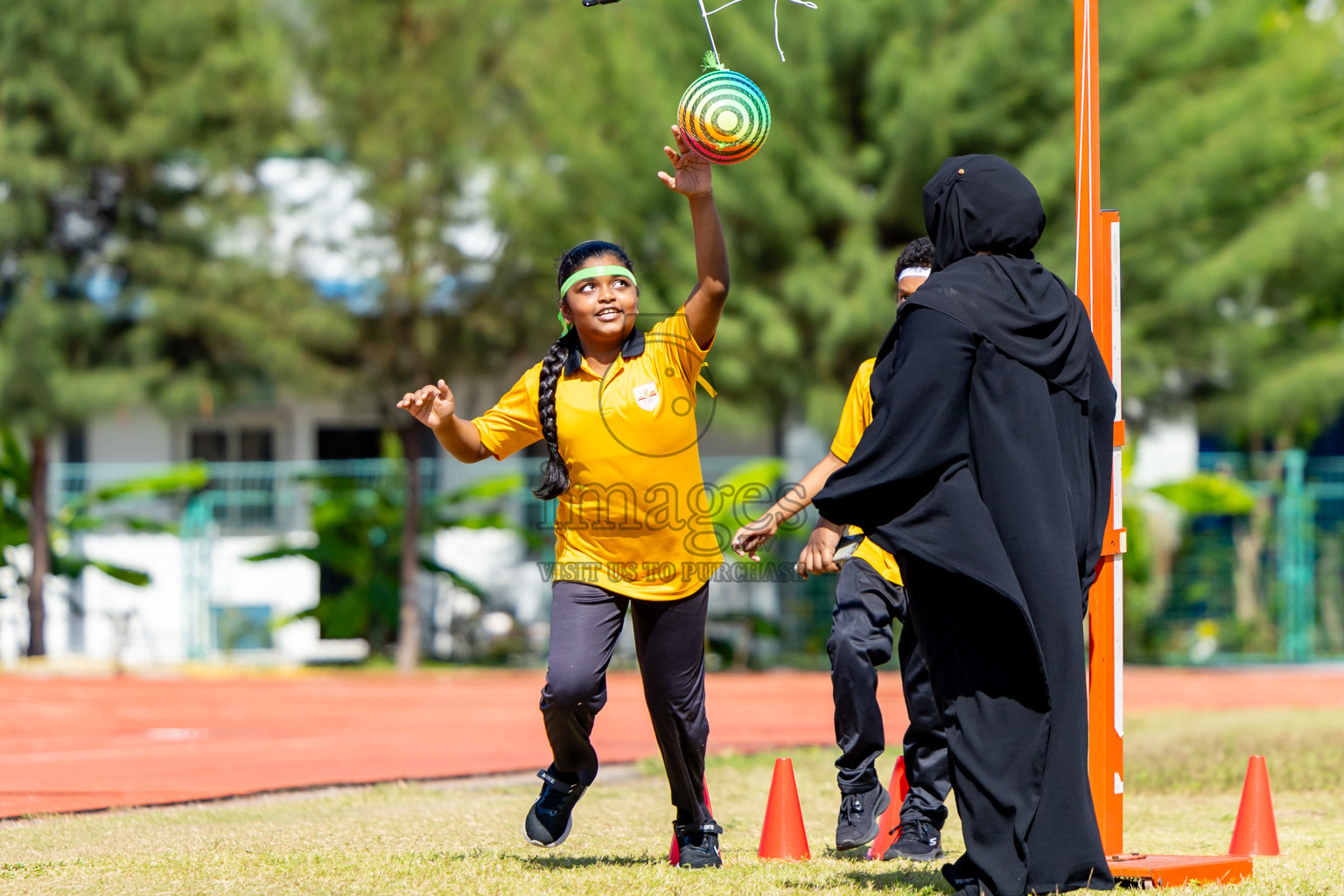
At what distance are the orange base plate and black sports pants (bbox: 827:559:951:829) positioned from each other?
0.86 m

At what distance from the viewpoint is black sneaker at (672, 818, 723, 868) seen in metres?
5.32

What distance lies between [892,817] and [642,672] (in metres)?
1.15

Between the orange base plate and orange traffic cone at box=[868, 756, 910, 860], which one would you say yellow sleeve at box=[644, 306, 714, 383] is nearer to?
orange traffic cone at box=[868, 756, 910, 860]

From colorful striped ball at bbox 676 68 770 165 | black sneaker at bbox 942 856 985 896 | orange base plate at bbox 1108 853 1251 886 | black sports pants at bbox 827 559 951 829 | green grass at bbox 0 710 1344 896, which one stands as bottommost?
green grass at bbox 0 710 1344 896

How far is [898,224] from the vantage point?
16531mm

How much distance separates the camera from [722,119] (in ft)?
16.8

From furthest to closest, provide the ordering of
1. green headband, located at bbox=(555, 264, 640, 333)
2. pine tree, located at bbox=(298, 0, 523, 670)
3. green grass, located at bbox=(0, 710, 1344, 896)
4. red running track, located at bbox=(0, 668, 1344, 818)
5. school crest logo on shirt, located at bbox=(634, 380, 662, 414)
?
pine tree, located at bbox=(298, 0, 523, 670) < red running track, located at bbox=(0, 668, 1344, 818) < green headband, located at bbox=(555, 264, 640, 333) < school crest logo on shirt, located at bbox=(634, 380, 662, 414) < green grass, located at bbox=(0, 710, 1344, 896)

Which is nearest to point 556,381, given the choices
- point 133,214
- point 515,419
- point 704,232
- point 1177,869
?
point 515,419

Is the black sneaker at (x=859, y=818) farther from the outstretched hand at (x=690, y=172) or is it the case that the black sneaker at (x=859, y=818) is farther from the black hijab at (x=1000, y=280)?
the outstretched hand at (x=690, y=172)

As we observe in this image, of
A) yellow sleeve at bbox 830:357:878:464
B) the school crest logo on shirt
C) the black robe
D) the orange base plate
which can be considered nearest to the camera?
the black robe

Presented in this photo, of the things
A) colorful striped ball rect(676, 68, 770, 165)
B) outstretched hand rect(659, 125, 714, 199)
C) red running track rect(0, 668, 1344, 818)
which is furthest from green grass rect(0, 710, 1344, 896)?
colorful striped ball rect(676, 68, 770, 165)

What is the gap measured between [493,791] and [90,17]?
12.9 metres

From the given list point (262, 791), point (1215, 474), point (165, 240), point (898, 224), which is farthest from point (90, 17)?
point (1215, 474)

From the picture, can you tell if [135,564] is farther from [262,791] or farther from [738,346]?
[262,791]
